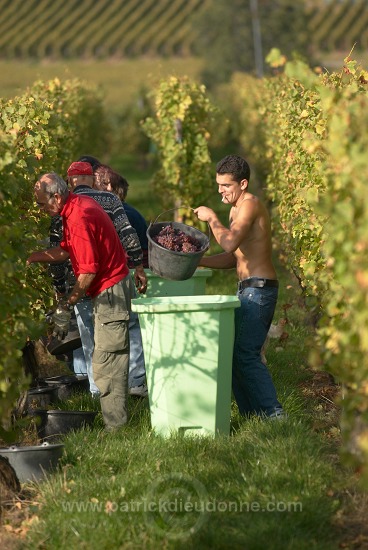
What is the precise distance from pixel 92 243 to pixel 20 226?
2.50 ft

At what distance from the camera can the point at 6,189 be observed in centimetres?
521

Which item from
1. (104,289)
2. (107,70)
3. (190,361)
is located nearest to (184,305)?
(190,361)

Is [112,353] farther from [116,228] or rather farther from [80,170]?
[80,170]

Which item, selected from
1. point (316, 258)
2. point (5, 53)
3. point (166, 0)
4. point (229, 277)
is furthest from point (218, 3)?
point (316, 258)

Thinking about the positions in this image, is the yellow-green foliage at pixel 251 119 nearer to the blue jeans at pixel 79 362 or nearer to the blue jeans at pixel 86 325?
the blue jeans at pixel 79 362

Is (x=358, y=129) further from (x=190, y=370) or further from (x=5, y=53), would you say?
(x=5, y=53)

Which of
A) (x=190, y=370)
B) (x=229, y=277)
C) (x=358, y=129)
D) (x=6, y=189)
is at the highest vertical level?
(x=358, y=129)

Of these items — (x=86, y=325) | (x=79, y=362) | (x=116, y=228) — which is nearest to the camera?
(x=116, y=228)

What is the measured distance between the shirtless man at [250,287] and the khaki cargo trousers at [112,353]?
0.67 m

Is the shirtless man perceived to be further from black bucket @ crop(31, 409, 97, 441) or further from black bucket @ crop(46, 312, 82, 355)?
black bucket @ crop(46, 312, 82, 355)

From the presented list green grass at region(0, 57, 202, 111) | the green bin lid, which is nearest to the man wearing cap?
the green bin lid

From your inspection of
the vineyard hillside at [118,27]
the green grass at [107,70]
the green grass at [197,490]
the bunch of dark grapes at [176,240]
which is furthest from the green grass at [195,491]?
the vineyard hillside at [118,27]

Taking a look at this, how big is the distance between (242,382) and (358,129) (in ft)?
8.12

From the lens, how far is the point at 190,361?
570 cm
